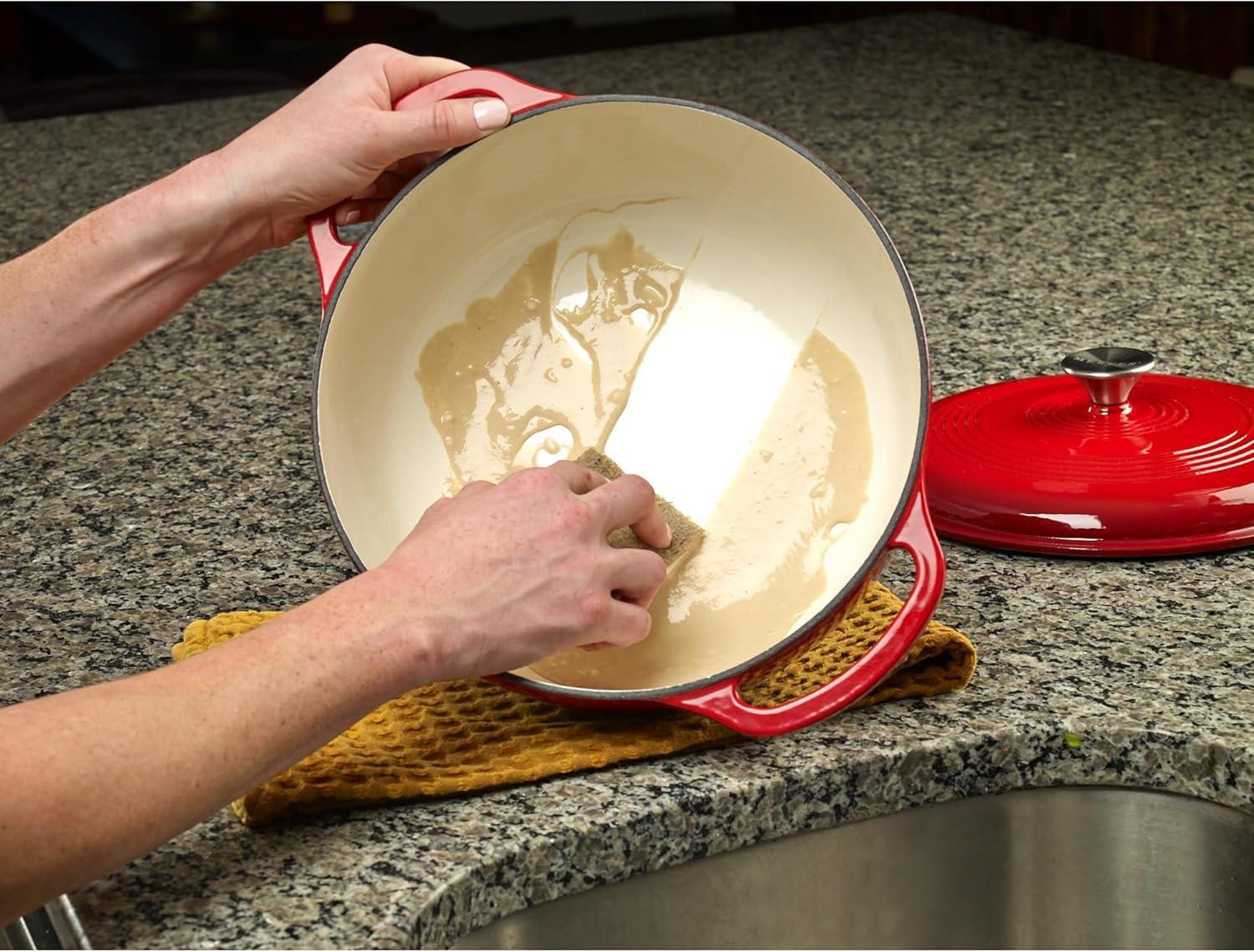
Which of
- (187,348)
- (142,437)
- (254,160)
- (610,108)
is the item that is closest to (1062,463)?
(610,108)

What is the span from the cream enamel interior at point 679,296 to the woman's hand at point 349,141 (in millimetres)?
34

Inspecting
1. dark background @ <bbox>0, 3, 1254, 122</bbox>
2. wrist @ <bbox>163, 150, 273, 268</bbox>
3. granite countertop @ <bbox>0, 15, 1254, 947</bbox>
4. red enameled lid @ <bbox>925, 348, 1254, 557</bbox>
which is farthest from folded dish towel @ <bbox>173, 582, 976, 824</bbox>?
dark background @ <bbox>0, 3, 1254, 122</bbox>

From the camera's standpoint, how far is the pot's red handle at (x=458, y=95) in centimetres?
82

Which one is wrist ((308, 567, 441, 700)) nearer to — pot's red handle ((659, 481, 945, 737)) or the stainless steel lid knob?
pot's red handle ((659, 481, 945, 737))

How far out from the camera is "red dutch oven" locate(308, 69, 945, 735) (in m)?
0.72

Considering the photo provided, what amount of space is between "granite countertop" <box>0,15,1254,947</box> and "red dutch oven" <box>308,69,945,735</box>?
0.26 ft

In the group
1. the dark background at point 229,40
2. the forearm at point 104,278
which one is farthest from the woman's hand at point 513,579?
the dark background at point 229,40

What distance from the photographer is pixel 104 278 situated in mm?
917

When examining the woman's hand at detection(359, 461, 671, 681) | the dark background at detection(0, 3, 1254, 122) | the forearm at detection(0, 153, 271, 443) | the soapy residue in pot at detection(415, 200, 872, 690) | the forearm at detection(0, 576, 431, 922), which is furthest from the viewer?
the dark background at detection(0, 3, 1254, 122)

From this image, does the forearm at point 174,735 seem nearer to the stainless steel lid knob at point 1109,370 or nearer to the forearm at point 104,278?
the forearm at point 104,278

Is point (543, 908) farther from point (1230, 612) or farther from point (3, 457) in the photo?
point (3, 457)

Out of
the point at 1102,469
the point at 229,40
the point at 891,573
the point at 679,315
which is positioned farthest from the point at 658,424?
the point at 229,40

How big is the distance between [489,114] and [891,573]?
0.39 metres

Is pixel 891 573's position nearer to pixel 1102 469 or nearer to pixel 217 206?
pixel 1102 469
